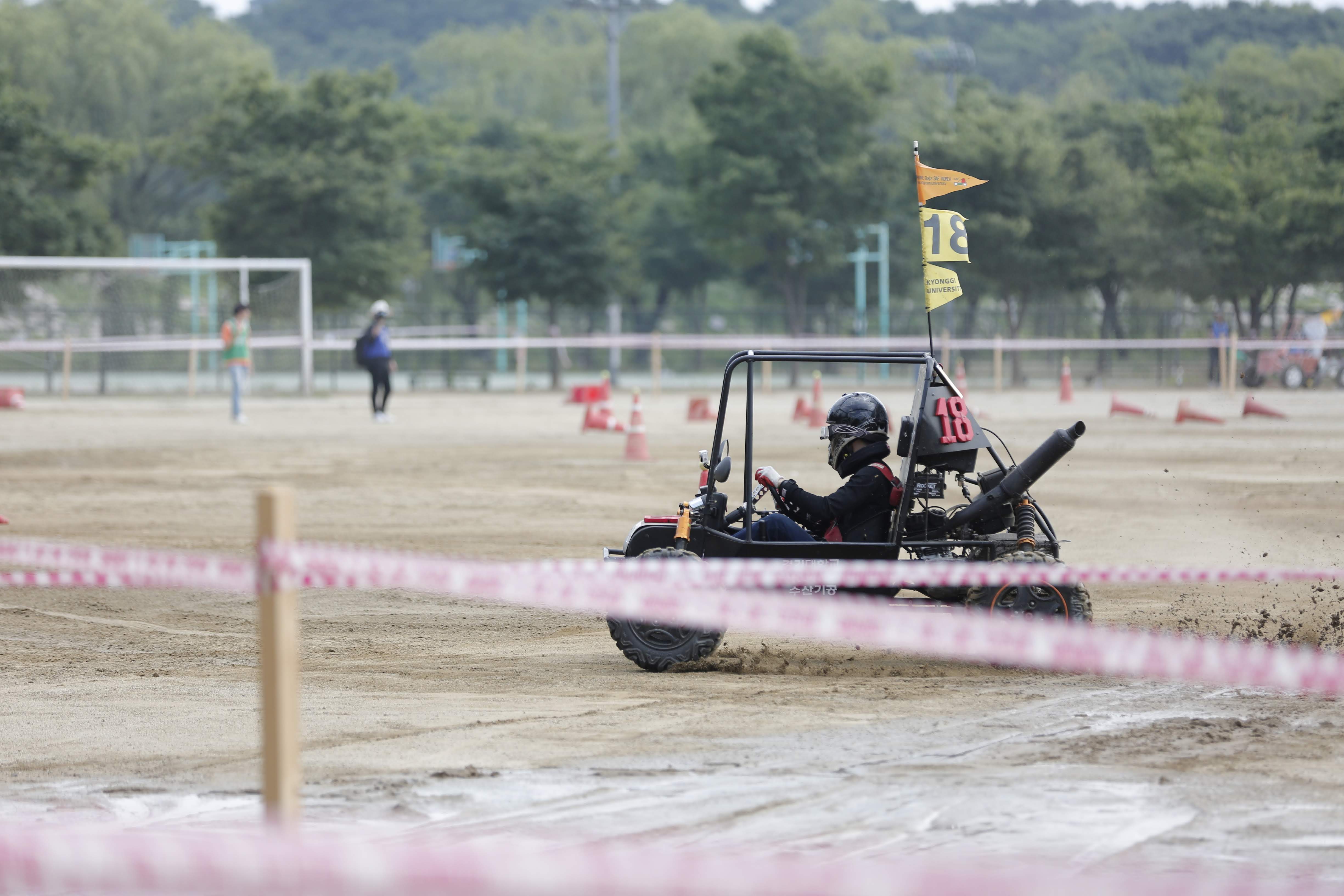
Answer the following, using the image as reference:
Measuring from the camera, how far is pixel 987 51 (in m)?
125

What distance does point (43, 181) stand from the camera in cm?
4106

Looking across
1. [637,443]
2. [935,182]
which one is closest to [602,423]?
[637,443]

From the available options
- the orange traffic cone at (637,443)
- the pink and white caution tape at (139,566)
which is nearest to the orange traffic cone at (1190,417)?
the orange traffic cone at (637,443)

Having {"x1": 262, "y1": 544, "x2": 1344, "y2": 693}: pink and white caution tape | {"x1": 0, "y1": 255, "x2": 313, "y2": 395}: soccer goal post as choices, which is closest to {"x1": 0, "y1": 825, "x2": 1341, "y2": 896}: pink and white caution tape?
{"x1": 262, "y1": 544, "x2": 1344, "y2": 693}: pink and white caution tape

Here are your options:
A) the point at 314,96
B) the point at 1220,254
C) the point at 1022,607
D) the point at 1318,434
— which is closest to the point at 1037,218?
the point at 1220,254

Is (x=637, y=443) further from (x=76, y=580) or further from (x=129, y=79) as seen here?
(x=129, y=79)

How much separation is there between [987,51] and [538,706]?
125419mm

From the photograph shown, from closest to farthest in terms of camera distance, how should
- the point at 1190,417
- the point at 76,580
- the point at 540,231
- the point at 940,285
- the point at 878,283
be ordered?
1. the point at 76,580
2. the point at 940,285
3. the point at 1190,417
4. the point at 540,231
5. the point at 878,283

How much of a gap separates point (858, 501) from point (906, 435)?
0.43m

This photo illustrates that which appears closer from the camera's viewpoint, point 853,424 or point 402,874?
point 402,874

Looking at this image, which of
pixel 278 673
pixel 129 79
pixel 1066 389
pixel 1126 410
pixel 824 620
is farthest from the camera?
pixel 129 79

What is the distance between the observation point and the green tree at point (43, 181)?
3850cm

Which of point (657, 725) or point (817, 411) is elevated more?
point (817, 411)

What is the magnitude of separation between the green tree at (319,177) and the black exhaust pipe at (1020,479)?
35.5m
